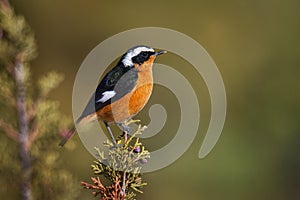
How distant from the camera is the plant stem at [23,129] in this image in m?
4.01

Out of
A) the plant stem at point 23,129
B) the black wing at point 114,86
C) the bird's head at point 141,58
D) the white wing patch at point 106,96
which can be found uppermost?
the bird's head at point 141,58

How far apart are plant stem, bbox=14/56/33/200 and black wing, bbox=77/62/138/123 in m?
0.81

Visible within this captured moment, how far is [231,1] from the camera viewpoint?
400 inches

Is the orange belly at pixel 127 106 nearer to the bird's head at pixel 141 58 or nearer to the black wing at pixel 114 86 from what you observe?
the black wing at pixel 114 86

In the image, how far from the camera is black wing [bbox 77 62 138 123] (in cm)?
483

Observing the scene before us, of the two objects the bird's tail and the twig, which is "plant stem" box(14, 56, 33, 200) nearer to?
the twig

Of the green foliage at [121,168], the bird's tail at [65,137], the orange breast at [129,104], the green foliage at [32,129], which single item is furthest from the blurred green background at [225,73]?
the green foliage at [121,168]

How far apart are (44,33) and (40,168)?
205 inches

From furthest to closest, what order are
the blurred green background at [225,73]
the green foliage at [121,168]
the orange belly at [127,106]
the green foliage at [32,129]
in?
the blurred green background at [225,73]
the orange belly at [127,106]
the green foliage at [32,129]
the green foliage at [121,168]

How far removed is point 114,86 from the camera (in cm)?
493

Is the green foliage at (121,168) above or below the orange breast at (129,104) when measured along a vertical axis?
below

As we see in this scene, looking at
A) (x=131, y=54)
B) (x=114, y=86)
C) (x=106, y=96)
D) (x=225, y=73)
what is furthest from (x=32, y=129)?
(x=225, y=73)

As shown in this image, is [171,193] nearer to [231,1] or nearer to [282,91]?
[282,91]

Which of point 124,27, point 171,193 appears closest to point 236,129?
point 171,193
